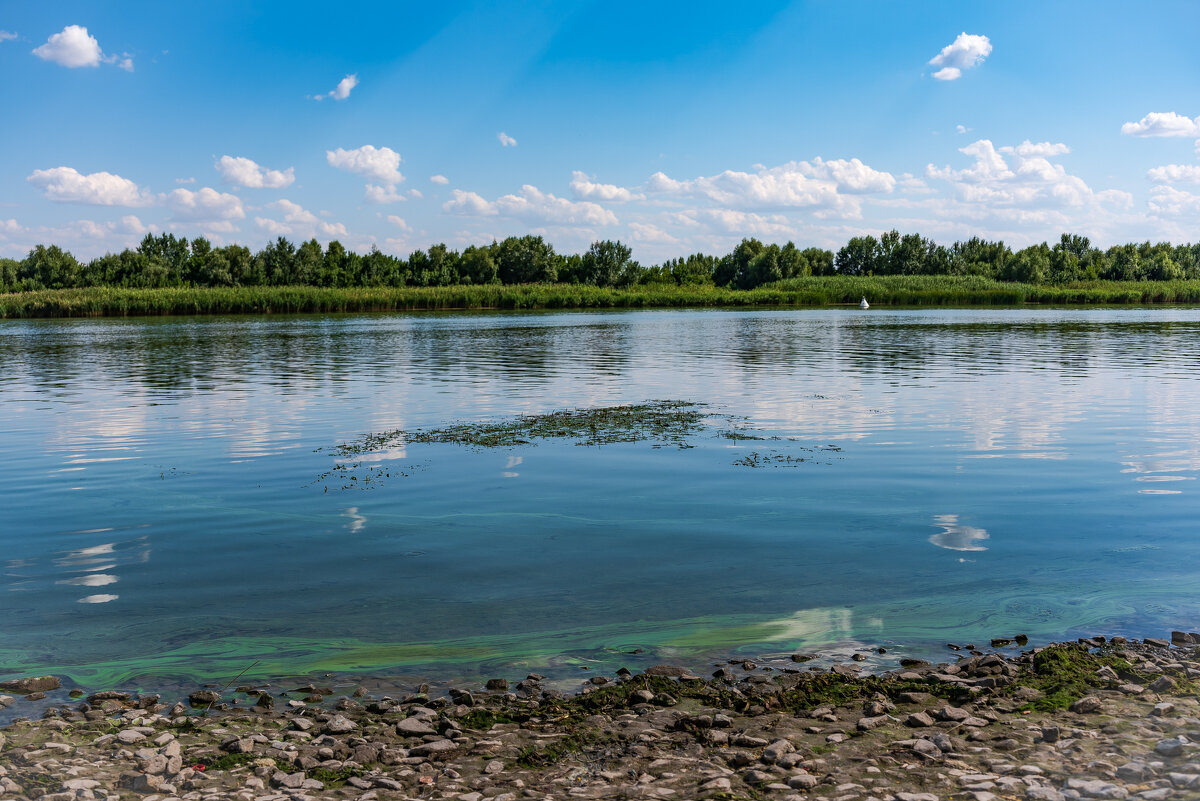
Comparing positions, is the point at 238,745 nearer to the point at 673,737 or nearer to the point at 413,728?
the point at 413,728

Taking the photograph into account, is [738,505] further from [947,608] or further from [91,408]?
[91,408]

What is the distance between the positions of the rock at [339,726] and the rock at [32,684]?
267 cm

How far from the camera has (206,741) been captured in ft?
20.3

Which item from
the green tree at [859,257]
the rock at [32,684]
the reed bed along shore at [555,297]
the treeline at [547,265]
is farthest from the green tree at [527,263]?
the rock at [32,684]

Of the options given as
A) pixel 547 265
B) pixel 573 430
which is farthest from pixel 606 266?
pixel 573 430

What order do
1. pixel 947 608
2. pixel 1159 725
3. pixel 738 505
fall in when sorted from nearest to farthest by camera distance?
pixel 1159 725, pixel 947 608, pixel 738 505

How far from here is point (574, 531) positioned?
11.9 metres

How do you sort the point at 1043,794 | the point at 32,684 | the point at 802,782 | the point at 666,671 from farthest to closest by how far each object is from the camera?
the point at 666,671 < the point at 32,684 < the point at 802,782 < the point at 1043,794

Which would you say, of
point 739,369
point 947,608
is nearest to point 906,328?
point 739,369

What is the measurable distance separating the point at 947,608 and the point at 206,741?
22.4ft

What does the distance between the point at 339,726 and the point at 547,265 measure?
489 feet

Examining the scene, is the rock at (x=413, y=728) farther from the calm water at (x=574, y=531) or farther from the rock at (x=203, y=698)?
the rock at (x=203, y=698)

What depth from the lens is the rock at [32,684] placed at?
283 inches

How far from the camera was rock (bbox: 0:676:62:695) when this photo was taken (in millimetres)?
7176
